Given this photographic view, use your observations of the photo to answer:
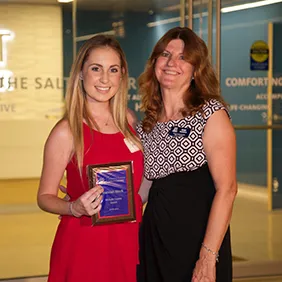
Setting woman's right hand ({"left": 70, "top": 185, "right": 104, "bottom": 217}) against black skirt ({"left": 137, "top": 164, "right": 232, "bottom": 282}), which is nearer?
woman's right hand ({"left": 70, "top": 185, "right": 104, "bottom": 217})

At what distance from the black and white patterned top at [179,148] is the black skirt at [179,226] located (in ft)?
0.13

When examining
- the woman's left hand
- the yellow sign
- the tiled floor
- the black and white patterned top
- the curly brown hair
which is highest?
the yellow sign

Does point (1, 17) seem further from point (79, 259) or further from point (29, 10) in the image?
point (79, 259)

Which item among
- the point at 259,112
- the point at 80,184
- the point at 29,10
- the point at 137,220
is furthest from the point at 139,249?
the point at 259,112

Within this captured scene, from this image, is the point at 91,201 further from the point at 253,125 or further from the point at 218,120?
the point at 253,125

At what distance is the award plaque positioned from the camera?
11.8 feet

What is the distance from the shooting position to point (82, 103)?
3850mm

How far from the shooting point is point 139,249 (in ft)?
12.8

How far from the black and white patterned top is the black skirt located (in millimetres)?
41

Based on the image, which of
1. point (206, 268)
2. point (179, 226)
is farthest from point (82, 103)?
point (206, 268)

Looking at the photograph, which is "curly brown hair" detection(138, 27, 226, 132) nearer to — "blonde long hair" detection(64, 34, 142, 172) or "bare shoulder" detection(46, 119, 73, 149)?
"blonde long hair" detection(64, 34, 142, 172)

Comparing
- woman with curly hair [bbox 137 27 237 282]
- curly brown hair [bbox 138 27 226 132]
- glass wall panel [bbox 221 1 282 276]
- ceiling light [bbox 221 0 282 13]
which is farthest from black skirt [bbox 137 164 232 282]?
ceiling light [bbox 221 0 282 13]

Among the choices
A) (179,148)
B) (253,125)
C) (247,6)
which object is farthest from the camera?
(253,125)

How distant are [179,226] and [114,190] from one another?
34cm
